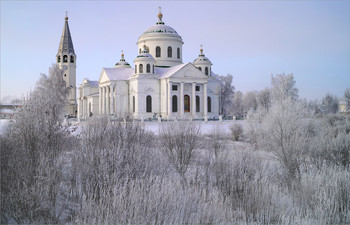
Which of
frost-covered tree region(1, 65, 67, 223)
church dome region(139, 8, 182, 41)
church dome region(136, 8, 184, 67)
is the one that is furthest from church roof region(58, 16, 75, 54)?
frost-covered tree region(1, 65, 67, 223)

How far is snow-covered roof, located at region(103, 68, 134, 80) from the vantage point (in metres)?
43.0

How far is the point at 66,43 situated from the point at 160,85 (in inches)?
1072

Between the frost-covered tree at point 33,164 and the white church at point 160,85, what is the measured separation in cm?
2680

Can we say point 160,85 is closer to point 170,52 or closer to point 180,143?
point 170,52

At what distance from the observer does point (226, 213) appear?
25.0 ft

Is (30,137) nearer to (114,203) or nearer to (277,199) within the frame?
(114,203)

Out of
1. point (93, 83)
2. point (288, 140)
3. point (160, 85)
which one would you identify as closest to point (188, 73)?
point (160, 85)

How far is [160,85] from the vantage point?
4144cm

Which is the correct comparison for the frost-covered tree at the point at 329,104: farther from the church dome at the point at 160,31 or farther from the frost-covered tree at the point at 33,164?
the frost-covered tree at the point at 33,164

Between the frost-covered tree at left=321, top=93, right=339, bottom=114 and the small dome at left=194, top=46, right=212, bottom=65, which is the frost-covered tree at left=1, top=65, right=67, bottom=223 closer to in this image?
the small dome at left=194, top=46, right=212, bottom=65

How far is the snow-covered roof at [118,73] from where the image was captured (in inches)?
1694

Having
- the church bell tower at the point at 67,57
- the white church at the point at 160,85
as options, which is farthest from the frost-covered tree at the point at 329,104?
the church bell tower at the point at 67,57

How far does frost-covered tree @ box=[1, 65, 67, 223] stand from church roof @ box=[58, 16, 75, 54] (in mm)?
53031

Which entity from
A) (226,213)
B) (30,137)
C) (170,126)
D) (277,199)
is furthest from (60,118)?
(277,199)
